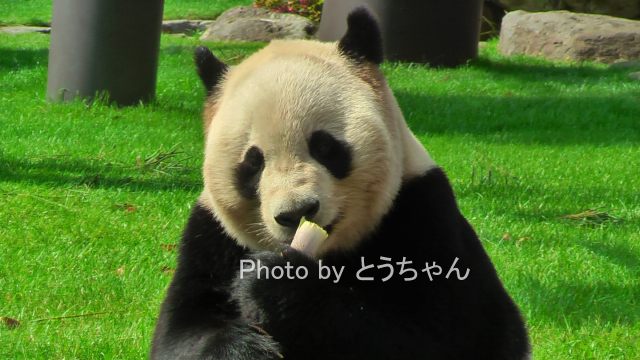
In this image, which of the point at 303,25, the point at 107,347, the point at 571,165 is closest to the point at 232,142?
the point at 107,347

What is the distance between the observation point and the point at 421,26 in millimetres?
12328

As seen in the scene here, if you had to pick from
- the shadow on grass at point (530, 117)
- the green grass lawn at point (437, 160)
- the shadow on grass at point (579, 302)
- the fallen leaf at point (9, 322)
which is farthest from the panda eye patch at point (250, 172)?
the shadow on grass at point (530, 117)

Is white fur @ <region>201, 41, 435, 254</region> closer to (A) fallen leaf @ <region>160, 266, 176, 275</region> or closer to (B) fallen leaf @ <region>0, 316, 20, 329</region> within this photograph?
(B) fallen leaf @ <region>0, 316, 20, 329</region>

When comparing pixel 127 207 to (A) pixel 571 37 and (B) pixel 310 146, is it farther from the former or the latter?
(A) pixel 571 37

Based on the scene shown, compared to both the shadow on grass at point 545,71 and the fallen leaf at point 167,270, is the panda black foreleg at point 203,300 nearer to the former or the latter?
the fallen leaf at point 167,270

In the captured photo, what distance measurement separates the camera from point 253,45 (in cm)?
1384

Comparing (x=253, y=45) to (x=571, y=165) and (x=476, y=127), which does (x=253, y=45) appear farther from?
(x=571, y=165)

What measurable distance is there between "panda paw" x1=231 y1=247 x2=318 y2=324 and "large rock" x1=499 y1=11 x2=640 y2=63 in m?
11.6

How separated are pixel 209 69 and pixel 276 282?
0.81 metres

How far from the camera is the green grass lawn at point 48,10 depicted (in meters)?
19.8

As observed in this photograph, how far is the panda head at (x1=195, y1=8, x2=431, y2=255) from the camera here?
2.82 meters

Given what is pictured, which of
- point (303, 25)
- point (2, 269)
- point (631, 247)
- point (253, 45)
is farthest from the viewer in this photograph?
point (303, 25)

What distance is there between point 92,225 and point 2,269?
89 cm

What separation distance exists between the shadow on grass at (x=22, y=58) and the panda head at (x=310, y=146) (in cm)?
970
